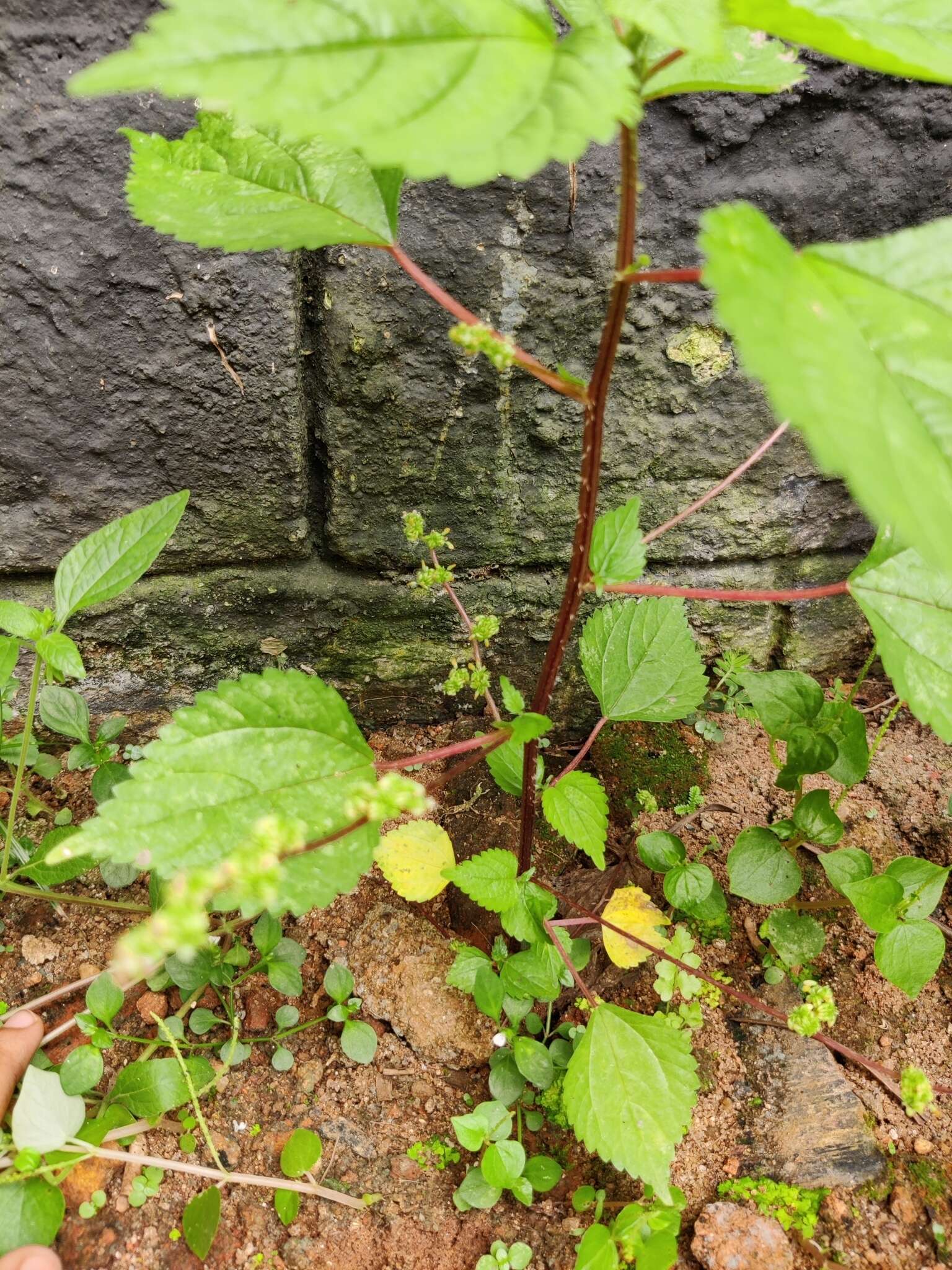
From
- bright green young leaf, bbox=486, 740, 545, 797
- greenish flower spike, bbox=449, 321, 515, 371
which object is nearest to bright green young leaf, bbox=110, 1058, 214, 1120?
bright green young leaf, bbox=486, 740, 545, 797

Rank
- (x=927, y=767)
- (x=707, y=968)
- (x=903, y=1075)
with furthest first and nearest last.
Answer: (x=927, y=767)
(x=707, y=968)
(x=903, y=1075)

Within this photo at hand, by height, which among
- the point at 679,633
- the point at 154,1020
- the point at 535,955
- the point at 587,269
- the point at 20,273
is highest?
the point at 587,269

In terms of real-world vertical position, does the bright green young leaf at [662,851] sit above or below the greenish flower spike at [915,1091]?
below

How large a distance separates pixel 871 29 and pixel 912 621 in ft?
2.17

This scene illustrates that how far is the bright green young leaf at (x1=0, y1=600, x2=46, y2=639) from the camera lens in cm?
120

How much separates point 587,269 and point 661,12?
0.73 meters

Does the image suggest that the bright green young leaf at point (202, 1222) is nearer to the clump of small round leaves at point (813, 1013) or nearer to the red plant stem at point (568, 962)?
the red plant stem at point (568, 962)

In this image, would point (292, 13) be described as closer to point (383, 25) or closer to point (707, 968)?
point (383, 25)

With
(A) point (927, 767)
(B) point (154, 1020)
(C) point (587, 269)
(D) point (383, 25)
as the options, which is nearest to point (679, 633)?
(C) point (587, 269)

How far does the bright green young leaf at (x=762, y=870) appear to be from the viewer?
1.33 meters

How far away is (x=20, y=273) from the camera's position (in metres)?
1.21

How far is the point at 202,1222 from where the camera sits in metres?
1.12

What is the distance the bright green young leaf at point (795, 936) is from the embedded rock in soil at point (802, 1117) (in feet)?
0.43

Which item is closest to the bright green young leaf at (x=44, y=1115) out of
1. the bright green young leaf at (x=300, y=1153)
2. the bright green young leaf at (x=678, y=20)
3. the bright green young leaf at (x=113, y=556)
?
the bright green young leaf at (x=300, y=1153)
